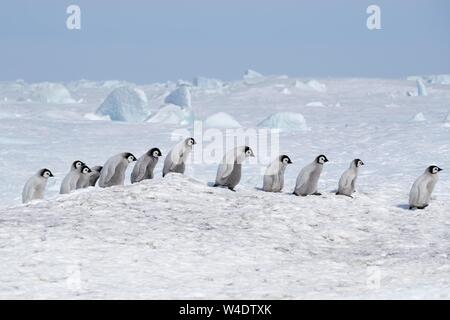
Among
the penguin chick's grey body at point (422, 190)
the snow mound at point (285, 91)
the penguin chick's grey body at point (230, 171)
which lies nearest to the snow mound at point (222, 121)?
the penguin chick's grey body at point (230, 171)

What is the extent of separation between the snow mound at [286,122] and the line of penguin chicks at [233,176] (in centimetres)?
1825

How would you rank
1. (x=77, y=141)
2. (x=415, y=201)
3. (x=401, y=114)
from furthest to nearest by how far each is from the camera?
(x=401, y=114) < (x=77, y=141) < (x=415, y=201)

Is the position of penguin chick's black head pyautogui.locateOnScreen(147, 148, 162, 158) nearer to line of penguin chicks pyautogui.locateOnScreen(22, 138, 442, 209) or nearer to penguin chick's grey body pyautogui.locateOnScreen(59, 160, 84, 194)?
line of penguin chicks pyautogui.locateOnScreen(22, 138, 442, 209)

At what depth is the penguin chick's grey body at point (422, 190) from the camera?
9.73m

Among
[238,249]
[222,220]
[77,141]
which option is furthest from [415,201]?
[77,141]

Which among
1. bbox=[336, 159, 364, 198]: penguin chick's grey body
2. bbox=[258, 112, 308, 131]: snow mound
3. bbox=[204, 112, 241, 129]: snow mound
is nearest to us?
bbox=[336, 159, 364, 198]: penguin chick's grey body

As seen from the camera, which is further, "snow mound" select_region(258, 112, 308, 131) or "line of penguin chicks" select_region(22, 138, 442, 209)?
"snow mound" select_region(258, 112, 308, 131)

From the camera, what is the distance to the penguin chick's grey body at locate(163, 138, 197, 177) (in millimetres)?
10688

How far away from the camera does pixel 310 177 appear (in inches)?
394

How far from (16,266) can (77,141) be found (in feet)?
67.1

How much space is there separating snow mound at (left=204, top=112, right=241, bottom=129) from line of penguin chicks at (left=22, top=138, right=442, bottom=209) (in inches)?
774

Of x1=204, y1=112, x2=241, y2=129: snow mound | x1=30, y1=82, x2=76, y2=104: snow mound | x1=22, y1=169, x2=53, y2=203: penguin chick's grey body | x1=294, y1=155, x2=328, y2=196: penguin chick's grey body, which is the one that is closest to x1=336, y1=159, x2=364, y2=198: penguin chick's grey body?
x1=294, y1=155, x2=328, y2=196: penguin chick's grey body

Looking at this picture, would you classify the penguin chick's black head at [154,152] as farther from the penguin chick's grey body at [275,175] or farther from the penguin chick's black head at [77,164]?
the penguin chick's grey body at [275,175]

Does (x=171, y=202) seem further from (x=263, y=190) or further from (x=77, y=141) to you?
(x=77, y=141)
